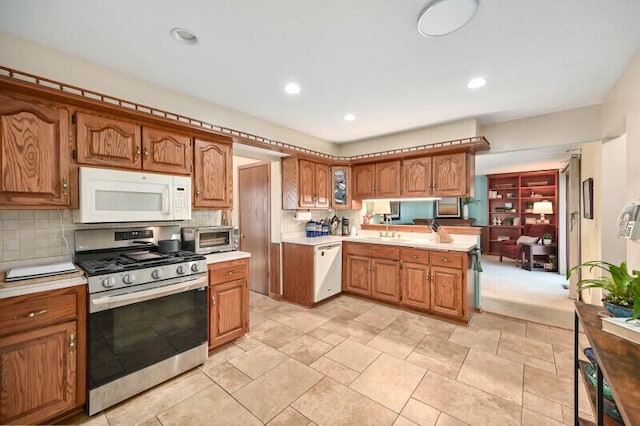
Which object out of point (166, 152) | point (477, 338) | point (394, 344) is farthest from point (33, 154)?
point (477, 338)

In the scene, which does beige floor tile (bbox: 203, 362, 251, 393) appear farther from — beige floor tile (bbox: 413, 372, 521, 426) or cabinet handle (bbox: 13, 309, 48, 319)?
beige floor tile (bbox: 413, 372, 521, 426)

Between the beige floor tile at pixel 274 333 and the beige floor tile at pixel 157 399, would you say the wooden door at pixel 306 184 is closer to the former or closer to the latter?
the beige floor tile at pixel 274 333

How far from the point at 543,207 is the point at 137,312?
8.67 meters

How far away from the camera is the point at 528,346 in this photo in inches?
103

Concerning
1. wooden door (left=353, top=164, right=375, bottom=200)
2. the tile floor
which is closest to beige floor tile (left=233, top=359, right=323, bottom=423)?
the tile floor

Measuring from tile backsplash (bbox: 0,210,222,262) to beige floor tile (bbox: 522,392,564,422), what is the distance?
3.59 metres

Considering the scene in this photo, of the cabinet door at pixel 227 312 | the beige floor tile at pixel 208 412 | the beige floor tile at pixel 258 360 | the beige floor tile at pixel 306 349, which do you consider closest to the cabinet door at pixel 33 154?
the cabinet door at pixel 227 312

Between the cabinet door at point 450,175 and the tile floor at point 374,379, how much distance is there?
5.39 feet

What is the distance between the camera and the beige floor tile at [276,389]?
183 cm

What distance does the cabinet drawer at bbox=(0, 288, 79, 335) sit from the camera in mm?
1486

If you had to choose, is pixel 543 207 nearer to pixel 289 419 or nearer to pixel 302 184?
pixel 302 184

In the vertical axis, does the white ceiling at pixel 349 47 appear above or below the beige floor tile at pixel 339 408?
above

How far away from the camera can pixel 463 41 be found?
6.09ft

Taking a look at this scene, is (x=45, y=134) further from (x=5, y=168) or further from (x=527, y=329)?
(x=527, y=329)
